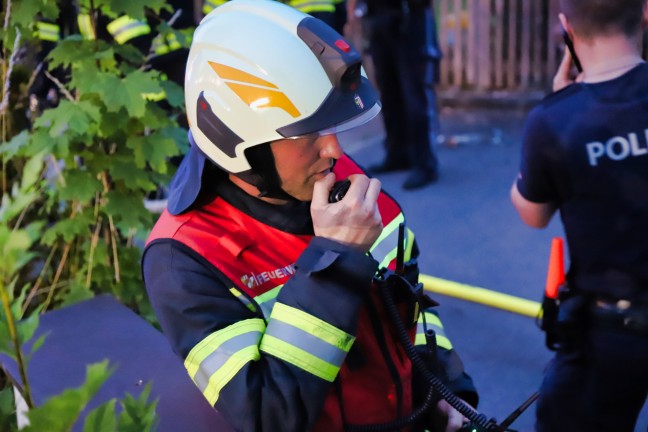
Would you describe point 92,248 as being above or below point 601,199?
below

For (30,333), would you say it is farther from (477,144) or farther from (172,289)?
(477,144)

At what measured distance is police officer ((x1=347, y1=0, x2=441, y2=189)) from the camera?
5965mm

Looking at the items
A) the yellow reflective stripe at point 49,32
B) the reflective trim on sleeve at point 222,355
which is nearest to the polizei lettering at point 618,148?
the reflective trim on sleeve at point 222,355

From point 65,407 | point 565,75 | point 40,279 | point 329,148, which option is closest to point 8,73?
point 40,279

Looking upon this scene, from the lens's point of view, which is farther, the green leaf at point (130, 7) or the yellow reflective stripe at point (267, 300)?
the green leaf at point (130, 7)

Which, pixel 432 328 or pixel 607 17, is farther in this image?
pixel 607 17

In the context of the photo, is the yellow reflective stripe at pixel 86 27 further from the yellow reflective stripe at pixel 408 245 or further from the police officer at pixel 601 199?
the police officer at pixel 601 199

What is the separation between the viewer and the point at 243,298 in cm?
153

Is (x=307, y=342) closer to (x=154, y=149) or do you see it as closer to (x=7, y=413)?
(x=7, y=413)

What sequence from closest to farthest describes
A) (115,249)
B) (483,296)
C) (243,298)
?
(243,298) → (115,249) → (483,296)

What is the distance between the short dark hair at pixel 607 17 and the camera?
79.7 inches

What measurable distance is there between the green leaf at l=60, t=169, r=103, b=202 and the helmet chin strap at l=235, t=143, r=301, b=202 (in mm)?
1272

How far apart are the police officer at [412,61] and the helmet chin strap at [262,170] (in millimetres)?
4550

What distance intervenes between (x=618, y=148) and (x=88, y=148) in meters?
1.85
